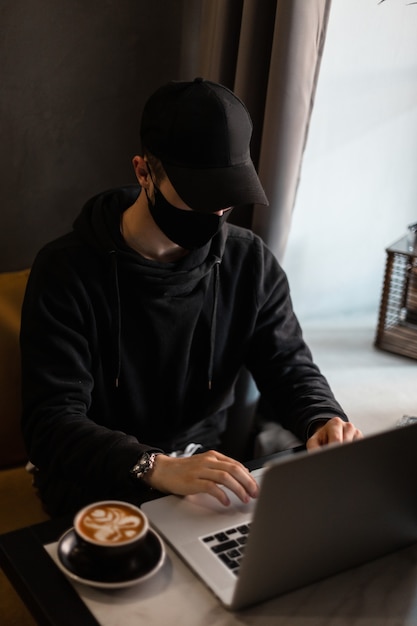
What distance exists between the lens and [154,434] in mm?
1620

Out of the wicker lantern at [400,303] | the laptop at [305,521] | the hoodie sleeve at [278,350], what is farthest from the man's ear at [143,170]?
the wicker lantern at [400,303]

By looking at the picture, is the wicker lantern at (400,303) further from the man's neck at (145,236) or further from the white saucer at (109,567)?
the white saucer at (109,567)

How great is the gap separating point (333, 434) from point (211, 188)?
43 centimetres

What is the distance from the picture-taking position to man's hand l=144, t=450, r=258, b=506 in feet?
3.71

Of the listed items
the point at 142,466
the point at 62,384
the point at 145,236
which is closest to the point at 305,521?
the point at 142,466

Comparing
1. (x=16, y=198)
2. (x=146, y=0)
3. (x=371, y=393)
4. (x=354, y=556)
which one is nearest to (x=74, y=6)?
(x=146, y=0)

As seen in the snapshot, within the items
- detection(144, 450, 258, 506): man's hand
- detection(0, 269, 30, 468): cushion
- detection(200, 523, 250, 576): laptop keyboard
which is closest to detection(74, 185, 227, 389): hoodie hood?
detection(0, 269, 30, 468): cushion

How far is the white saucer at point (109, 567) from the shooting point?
96cm

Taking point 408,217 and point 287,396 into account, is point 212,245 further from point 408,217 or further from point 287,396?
point 408,217

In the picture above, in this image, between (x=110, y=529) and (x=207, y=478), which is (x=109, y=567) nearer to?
(x=110, y=529)

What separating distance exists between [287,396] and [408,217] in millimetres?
911

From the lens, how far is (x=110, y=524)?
3.20 ft

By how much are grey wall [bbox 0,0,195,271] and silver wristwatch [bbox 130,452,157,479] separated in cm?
81

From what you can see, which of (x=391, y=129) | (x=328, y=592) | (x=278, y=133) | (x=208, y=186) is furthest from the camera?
(x=391, y=129)
